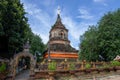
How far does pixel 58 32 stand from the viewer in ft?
125

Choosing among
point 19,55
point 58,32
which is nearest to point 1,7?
point 19,55

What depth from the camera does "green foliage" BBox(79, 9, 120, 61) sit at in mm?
24059

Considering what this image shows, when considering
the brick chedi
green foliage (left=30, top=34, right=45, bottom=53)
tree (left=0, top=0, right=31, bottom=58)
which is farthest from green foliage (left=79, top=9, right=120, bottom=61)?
green foliage (left=30, top=34, right=45, bottom=53)

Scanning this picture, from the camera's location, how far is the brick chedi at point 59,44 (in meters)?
33.3

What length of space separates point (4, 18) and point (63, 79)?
8751 mm

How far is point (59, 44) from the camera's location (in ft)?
→ 120

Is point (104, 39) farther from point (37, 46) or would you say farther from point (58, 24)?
point (37, 46)

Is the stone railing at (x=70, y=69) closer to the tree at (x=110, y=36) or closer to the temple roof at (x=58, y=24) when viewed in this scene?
the tree at (x=110, y=36)

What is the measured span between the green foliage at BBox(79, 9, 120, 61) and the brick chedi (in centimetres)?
562

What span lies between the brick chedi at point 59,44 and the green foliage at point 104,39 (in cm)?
562

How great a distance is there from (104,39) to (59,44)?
13.2m

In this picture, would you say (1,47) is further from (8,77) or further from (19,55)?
(8,77)

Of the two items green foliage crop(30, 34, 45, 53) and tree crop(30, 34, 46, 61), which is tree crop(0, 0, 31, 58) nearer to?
tree crop(30, 34, 46, 61)

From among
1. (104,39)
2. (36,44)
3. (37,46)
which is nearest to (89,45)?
(104,39)
